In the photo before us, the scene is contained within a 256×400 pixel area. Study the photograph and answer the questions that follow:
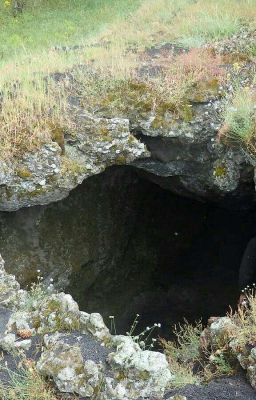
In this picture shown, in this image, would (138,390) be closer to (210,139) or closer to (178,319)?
(210,139)

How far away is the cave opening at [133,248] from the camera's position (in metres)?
10.6

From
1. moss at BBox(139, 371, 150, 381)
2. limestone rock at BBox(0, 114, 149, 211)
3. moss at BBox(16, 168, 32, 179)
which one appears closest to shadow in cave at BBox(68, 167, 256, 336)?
limestone rock at BBox(0, 114, 149, 211)

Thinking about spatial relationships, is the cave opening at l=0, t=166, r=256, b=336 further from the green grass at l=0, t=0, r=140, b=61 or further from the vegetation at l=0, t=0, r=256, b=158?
the green grass at l=0, t=0, r=140, b=61

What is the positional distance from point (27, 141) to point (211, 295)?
7.15 meters

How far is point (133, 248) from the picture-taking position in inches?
516

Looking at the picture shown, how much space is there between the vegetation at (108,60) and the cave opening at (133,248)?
229cm

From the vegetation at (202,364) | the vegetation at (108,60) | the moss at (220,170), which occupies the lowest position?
the vegetation at (202,364)

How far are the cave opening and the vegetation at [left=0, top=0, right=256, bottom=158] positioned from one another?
90.0 inches

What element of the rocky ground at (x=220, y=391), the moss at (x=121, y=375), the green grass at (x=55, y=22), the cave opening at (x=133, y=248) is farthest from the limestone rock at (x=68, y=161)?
the green grass at (x=55, y=22)

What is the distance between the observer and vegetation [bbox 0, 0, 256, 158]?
340 inches

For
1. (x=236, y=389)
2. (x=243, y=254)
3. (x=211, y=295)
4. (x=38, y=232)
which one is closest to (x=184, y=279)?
(x=211, y=295)

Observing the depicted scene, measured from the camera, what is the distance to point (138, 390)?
541 cm

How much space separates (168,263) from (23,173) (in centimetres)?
660

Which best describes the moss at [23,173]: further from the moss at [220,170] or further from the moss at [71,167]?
the moss at [220,170]
